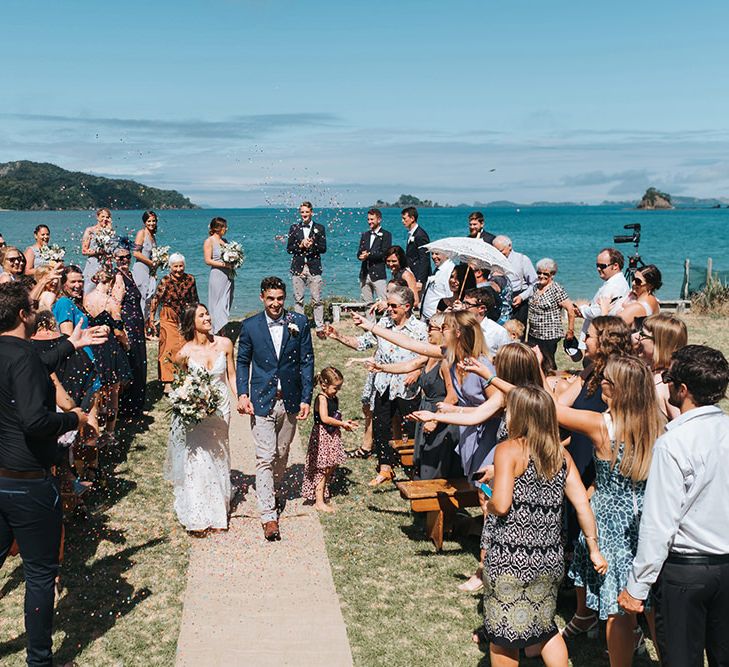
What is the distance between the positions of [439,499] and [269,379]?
6.57 ft

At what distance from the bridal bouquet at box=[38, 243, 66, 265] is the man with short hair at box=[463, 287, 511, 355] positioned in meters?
6.91

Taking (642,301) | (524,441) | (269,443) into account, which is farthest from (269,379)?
(642,301)

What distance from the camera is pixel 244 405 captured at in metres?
7.14

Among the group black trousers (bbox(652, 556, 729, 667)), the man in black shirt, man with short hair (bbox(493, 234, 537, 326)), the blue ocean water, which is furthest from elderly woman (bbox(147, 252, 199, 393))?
black trousers (bbox(652, 556, 729, 667))

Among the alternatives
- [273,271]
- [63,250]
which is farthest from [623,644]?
[273,271]

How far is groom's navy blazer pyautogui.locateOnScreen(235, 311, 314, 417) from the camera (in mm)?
7191

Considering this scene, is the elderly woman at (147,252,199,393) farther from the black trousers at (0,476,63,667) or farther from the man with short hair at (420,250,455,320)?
the black trousers at (0,476,63,667)

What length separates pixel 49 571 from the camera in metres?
4.73

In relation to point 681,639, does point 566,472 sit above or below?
above

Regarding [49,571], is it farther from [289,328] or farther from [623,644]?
[623,644]

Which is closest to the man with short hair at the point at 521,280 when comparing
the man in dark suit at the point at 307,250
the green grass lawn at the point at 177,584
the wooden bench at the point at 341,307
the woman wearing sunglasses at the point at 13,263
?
the green grass lawn at the point at 177,584

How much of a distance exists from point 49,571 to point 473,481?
3625 mm

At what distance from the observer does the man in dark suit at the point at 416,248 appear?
1338 cm

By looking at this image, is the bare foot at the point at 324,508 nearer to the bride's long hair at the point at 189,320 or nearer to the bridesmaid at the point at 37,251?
the bride's long hair at the point at 189,320
